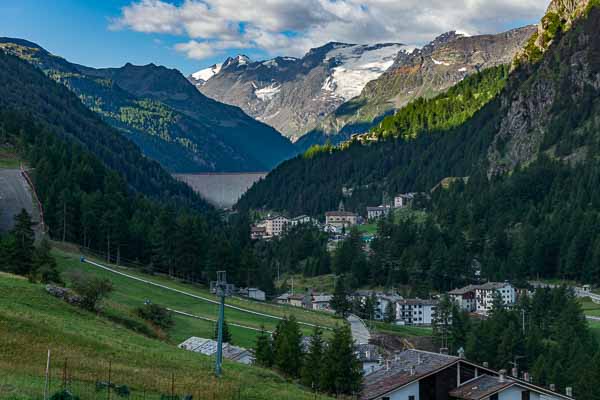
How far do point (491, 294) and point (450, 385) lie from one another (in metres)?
85.2

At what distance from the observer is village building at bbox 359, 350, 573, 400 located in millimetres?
51781

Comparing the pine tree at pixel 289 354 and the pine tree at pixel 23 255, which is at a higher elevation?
the pine tree at pixel 23 255

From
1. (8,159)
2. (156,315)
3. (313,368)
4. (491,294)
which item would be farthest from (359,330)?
(8,159)

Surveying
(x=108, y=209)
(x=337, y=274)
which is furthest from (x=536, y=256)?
(x=108, y=209)

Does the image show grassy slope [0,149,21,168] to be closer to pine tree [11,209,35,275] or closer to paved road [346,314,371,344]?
pine tree [11,209,35,275]

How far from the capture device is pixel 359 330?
99.8 m

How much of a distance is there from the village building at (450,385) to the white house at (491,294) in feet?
260

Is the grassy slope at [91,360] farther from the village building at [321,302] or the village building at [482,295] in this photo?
the village building at [482,295]

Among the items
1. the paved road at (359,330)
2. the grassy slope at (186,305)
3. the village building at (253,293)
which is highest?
the grassy slope at (186,305)

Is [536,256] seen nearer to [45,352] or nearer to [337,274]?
[337,274]

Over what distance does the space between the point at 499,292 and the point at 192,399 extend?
364 ft

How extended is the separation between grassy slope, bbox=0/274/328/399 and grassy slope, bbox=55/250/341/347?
16613 mm

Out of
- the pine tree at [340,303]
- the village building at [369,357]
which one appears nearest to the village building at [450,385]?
the village building at [369,357]

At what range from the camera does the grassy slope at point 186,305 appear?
6881 centimetres
